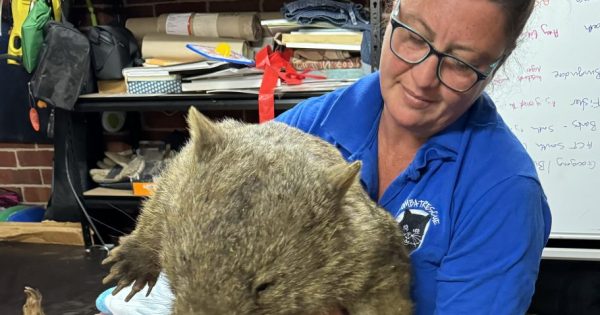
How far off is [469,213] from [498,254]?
141mm

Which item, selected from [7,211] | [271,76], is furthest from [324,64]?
[7,211]

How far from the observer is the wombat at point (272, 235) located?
3.06 ft

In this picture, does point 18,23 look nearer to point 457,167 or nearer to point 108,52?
point 108,52

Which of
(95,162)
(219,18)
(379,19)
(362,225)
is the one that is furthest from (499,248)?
(95,162)

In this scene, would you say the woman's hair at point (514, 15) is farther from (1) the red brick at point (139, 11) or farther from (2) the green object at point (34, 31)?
(1) the red brick at point (139, 11)

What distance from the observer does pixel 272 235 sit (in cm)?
96

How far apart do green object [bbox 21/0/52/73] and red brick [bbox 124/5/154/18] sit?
2.64ft

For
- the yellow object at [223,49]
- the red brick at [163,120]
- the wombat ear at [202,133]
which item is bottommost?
the red brick at [163,120]

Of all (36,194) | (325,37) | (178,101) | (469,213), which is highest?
(325,37)

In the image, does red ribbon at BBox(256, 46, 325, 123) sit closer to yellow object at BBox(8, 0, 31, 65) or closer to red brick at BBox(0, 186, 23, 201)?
yellow object at BBox(8, 0, 31, 65)

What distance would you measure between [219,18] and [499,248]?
284 centimetres

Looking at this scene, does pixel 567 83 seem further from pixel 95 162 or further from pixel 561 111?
pixel 95 162

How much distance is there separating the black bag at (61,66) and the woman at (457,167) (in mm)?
2605

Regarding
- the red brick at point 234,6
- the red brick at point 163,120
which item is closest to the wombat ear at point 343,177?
the red brick at point 234,6
